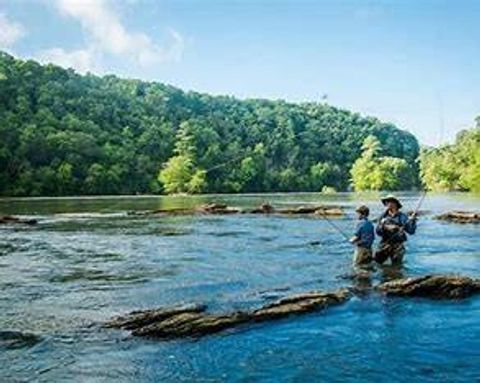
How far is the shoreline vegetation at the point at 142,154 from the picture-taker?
123619mm

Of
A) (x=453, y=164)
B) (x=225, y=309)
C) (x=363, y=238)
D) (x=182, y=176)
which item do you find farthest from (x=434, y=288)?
(x=453, y=164)

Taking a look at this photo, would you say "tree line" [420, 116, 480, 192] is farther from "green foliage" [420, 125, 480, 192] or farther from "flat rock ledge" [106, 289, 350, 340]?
"flat rock ledge" [106, 289, 350, 340]

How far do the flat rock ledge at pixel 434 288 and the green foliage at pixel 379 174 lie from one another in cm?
16575

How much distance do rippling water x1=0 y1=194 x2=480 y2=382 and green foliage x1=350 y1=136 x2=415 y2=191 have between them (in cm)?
15092

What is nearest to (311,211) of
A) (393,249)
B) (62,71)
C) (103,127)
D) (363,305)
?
(393,249)

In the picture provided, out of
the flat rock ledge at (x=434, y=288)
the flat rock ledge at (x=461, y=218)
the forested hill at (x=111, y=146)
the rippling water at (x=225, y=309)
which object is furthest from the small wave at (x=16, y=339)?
the forested hill at (x=111, y=146)

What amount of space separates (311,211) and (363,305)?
133 ft

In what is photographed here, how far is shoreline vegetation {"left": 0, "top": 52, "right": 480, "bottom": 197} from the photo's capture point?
124 meters

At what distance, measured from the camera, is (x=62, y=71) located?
570ft

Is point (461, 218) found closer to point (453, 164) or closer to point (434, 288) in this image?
point (434, 288)

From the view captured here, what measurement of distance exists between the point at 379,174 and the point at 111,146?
75428 millimetres

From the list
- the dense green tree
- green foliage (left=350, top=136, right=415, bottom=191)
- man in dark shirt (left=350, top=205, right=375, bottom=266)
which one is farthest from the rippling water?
Result: green foliage (left=350, top=136, right=415, bottom=191)

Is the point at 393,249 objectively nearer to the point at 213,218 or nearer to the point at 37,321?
the point at 37,321

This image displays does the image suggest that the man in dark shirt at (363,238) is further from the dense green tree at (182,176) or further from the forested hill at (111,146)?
the dense green tree at (182,176)
